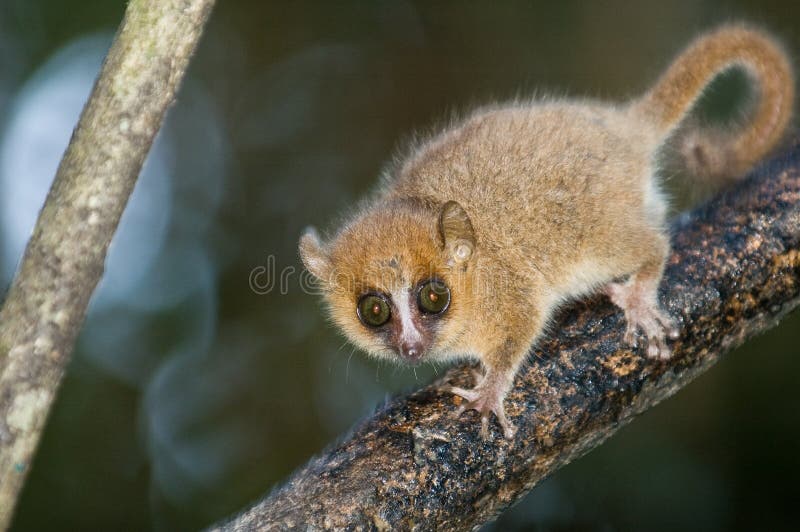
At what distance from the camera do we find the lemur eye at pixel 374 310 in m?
4.11

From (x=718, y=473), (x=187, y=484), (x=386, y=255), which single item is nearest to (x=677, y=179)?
(x=386, y=255)

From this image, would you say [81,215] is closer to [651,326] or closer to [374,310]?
[374,310]

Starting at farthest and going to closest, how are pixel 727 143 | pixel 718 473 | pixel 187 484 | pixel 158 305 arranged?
1. pixel 158 305
2. pixel 187 484
3. pixel 718 473
4. pixel 727 143

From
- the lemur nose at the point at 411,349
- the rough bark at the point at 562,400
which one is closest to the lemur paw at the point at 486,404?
the rough bark at the point at 562,400

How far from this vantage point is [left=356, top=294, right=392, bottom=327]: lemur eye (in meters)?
4.11

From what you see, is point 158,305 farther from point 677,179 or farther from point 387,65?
point 677,179

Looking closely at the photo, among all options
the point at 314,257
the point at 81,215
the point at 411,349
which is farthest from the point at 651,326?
the point at 81,215

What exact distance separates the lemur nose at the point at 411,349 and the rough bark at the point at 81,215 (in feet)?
6.68

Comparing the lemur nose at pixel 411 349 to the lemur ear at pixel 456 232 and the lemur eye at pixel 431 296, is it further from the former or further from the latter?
the lemur ear at pixel 456 232

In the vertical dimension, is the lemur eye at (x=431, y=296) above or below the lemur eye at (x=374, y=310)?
below

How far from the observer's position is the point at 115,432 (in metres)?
7.95

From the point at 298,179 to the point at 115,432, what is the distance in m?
3.33

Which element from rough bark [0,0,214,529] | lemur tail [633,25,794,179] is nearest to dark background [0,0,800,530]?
lemur tail [633,25,794,179]

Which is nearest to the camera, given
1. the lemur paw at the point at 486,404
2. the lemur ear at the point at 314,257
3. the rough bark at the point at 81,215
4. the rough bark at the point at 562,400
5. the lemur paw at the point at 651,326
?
the rough bark at the point at 81,215
